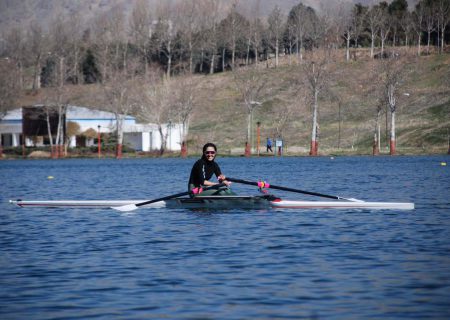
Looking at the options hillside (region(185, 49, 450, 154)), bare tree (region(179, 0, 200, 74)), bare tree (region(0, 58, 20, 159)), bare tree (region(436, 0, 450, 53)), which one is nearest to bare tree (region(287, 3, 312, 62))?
hillside (region(185, 49, 450, 154))

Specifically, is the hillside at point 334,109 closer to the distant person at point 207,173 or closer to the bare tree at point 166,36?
the bare tree at point 166,36

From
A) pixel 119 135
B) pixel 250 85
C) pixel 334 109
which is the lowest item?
pixel 119 135

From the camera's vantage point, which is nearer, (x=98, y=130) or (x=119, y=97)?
(x=119, y=97)

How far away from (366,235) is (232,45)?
529ft

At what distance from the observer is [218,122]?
483 feet

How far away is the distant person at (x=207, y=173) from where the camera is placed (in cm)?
2847

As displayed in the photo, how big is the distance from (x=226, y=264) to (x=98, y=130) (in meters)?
109

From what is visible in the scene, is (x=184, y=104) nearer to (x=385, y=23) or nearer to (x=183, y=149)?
(x=183, y=149)

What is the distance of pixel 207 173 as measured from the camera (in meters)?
28.9

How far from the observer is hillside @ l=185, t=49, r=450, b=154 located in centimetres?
11994

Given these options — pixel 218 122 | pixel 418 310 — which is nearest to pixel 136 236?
pixel 418 310

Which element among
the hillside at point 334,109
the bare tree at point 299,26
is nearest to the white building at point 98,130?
the hillside at point 334,109

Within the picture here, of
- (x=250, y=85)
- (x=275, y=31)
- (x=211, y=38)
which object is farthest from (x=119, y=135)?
(x=275, y=31)

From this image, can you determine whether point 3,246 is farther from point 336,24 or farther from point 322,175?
point 336,24
